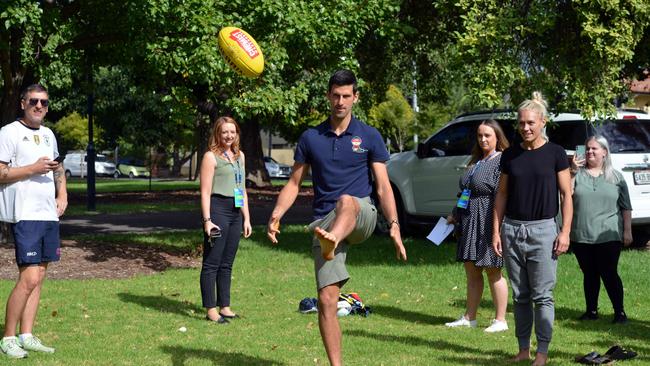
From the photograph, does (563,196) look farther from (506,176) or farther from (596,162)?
(596,162)

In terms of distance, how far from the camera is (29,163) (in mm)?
7258

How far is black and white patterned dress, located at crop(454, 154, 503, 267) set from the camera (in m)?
8.50

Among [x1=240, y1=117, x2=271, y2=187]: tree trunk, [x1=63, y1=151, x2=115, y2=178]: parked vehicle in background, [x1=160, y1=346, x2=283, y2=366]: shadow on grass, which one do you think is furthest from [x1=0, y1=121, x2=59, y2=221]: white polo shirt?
[x1=63, y1=151, x2=115, y2=178]: parked vehicle in background

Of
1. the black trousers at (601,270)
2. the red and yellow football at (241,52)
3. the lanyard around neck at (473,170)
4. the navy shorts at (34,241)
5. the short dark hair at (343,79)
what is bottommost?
the black trousers at (601,270)

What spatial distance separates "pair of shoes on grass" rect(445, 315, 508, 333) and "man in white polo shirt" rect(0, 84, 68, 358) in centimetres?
368

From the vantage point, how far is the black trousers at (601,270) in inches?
355

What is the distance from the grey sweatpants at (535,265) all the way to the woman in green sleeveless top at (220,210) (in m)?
3.06

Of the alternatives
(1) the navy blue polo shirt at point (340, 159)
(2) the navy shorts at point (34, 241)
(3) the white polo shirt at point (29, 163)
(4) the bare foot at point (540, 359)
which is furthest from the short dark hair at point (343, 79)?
(2) the navy shorts at point (34, 241)

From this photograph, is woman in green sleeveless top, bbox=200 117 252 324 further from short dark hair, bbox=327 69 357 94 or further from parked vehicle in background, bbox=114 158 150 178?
parked vehicle in background, bbox=114 158 150 178

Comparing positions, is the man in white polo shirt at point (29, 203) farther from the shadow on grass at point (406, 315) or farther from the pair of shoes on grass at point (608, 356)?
the pair of shoes on grass at point (608, 356)

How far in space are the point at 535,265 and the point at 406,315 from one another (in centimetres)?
285

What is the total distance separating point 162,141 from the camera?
46406 mm

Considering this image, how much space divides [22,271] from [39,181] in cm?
71

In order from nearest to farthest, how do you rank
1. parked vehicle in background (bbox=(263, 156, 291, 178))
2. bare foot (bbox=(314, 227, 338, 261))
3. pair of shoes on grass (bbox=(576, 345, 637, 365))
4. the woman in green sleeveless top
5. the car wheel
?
bare foot (bbox=(314, 227, 338, 261)), pair of shoes on grass (bbox=(576, 345, 637, 365)), the woman in green sleeveless top, the car wheel, parked vehicle in background (bbox=(263, 156, 291, 178))
